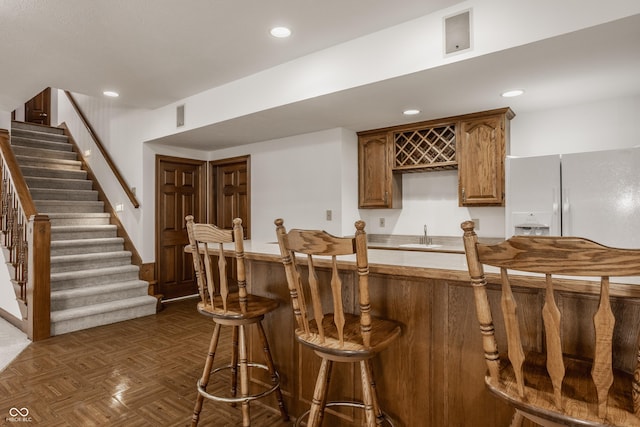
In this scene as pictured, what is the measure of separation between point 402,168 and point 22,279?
3.97 meters

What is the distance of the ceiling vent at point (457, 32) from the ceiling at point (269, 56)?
0.09m

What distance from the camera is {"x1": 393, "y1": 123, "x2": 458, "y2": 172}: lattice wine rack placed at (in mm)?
3846

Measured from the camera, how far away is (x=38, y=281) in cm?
346

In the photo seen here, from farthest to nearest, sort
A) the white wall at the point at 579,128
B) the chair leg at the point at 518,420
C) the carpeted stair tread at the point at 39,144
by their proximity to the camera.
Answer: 1. the carpeted stair tread at the point at 39,144
2. the white wall at the point at 579,128
3. the chair leg at the point at 518,420

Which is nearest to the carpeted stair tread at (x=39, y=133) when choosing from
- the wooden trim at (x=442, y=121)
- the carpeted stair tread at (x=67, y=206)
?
the carpeted stair tread at (x=67, y=206)

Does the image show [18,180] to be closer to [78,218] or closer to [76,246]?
[76,246]

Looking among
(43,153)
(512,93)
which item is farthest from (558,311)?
(43,153)

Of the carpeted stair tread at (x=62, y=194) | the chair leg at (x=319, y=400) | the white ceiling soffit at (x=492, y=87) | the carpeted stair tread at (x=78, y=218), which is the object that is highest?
the white ceiling soffit at (x=492, y=87)

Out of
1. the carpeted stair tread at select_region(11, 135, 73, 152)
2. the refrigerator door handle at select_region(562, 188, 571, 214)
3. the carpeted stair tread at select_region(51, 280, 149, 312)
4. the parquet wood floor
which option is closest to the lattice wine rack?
the refrigerator door handle at select_region(562, 188, 571, 214)

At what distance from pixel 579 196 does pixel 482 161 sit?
900 mm

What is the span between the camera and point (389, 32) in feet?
8.53

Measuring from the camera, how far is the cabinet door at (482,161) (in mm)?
3477

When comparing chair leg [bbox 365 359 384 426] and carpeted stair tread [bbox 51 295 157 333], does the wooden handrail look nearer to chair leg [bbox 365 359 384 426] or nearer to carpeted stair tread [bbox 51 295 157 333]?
carpeted stair tread [bbox 51 295 157 333]

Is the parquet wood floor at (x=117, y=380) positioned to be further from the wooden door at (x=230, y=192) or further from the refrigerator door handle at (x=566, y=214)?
the refrigerator door handle at (x=566, y=214)
